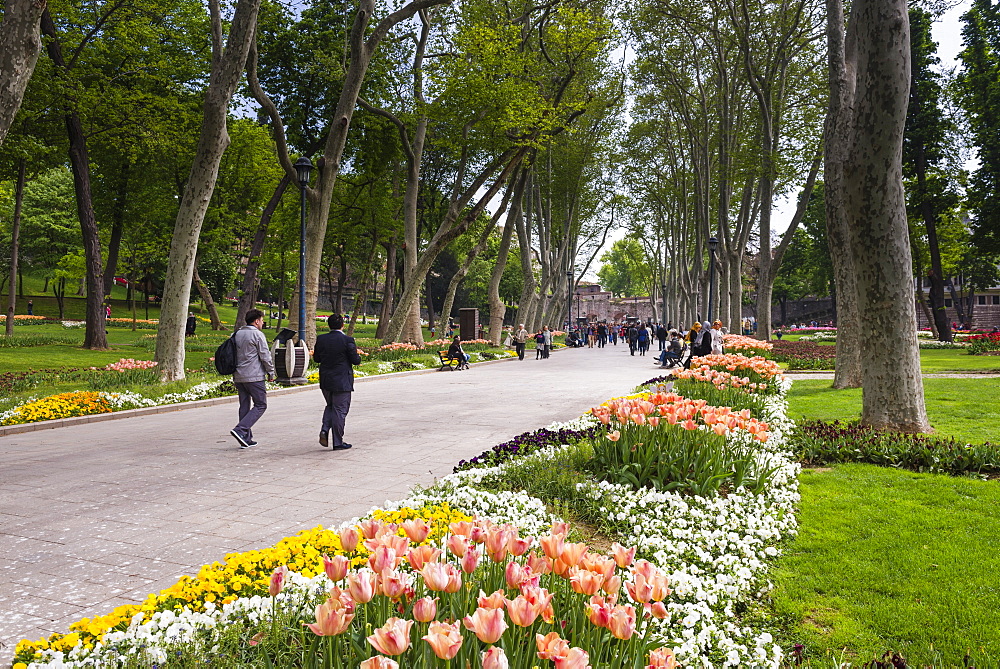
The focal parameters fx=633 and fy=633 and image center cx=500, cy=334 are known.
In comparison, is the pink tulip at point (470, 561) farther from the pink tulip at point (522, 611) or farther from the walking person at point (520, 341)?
the walking person at point (520, 341)

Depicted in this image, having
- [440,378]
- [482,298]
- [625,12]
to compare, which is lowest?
[440,378]

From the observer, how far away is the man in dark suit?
8.40 m

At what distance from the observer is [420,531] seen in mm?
2387

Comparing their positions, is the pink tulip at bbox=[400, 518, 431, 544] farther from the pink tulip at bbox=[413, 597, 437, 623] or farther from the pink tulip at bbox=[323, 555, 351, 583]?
the pink tulip at bbox=[413, 597, 437, 623]

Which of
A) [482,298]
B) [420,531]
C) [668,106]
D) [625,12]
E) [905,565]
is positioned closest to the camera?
[420,531]

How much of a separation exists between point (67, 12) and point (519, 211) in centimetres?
1876

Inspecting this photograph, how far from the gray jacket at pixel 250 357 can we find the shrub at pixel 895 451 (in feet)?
22.9

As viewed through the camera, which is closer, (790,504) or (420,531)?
(420,531)

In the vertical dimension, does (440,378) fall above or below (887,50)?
below

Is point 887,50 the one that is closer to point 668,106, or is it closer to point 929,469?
point 929,469

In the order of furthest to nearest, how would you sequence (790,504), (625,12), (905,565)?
(625,12)
(790,504)
(905,565)

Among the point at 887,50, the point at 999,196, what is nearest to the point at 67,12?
the point at 887,50

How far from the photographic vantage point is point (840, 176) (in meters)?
12.2

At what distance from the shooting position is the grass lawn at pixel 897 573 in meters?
3.11
